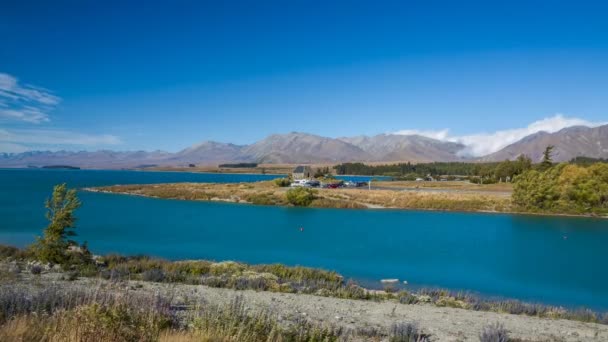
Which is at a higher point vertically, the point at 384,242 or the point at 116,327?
the point at 116,327

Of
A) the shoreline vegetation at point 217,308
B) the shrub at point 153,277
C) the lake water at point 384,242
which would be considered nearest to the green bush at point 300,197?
the lake water at point 384,242

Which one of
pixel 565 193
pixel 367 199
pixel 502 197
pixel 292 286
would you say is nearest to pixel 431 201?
pixel 367 199

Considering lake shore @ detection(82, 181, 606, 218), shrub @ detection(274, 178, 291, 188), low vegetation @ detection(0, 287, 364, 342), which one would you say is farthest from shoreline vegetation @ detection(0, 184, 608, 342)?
shrub @ detection(274, 178, 291, 188)

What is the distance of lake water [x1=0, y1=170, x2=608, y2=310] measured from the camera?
73.8ft

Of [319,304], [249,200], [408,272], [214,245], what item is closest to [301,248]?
[214,245]

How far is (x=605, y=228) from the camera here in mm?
44312

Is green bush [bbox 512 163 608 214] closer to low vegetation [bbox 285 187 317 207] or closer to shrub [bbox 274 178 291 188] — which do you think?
low vegetation [bbox 285 187 317 207]

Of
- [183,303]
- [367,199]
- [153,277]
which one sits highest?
[183,303]

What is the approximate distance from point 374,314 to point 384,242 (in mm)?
22270

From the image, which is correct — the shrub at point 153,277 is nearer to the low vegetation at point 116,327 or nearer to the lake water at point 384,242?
the low vegetation at point 116,327

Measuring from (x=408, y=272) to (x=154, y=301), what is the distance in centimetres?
1766

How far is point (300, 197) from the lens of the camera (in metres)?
60.8

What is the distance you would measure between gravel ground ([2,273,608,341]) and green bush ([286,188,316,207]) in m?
46.7

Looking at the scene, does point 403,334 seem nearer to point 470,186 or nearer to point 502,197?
point 502,197
